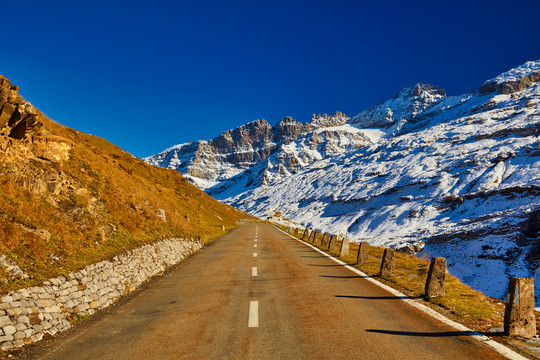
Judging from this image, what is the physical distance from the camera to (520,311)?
222 inches

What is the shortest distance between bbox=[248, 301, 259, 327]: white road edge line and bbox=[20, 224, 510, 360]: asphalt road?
0.05 m

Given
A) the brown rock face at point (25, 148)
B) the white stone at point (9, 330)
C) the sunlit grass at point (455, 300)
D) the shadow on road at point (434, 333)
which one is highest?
the brown rock face at point (25, 148)

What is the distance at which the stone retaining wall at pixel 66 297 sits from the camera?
582cm

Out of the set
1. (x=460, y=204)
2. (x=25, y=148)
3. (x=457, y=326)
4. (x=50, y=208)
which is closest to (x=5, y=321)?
(x=50, y=208)

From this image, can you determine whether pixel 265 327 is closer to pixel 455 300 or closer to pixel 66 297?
pixel 66 297

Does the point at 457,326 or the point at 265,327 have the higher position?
the point at 457,326

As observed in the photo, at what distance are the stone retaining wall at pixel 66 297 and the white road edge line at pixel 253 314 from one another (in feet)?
13.1

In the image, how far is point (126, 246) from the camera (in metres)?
12.9

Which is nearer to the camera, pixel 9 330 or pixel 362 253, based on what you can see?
pixel 9 330

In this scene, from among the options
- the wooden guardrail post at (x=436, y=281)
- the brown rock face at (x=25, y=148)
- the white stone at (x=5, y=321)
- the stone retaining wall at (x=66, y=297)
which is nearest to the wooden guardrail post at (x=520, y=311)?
the wooden guardrail post at (x=436, y=281)

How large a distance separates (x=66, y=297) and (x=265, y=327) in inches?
191

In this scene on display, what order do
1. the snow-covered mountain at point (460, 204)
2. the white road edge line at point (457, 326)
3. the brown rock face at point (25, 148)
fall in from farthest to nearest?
1. the snow-covered mountain at point (460, 204)
2. the brown rock face at point (25, 148)
3. the white road edge line at point (457, 326)

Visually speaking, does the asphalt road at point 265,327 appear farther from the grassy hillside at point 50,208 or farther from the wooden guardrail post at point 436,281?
the grassy hillside at point 50,208

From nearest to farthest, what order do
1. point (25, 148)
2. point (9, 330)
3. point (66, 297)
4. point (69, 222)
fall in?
point (9, 330), point (66, 297), point (69, 222), point (25, 148)
